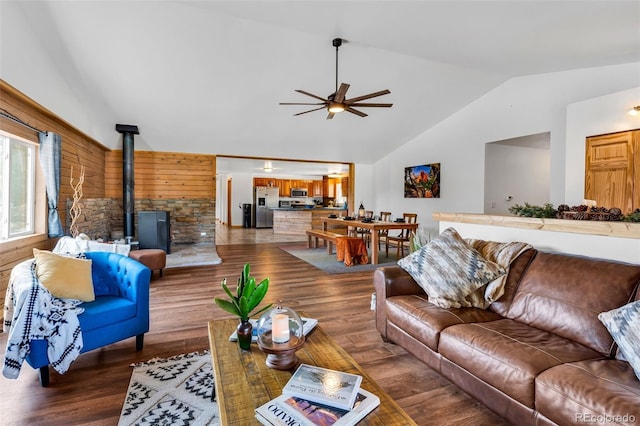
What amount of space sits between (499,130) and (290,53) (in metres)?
3.80

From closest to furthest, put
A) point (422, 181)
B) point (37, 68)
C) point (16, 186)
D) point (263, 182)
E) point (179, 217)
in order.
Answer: point (37, 68) < point (16, 186) < point (422, 181) < point (179, 217) < point (263, 182)

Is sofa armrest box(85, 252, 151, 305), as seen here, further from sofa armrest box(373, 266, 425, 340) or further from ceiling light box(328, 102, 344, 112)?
ceiling light box(328, 102, 344, 112)

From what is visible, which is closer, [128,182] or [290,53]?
[290,53]

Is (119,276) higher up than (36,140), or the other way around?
(36,140)

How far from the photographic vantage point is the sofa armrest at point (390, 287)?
8.20 feet

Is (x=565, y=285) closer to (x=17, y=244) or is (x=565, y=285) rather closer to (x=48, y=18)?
(x=17, y=244)

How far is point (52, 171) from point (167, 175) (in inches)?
149

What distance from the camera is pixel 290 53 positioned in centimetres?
430

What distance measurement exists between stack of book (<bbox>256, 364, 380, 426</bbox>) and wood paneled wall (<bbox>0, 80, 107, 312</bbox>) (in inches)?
132

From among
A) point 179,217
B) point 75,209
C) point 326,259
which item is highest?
point 75,209

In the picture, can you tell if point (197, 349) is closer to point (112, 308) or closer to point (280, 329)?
point (112, 308)

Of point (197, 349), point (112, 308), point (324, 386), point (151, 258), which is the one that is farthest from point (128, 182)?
point (324, 386)

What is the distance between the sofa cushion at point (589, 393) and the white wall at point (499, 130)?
355 cm

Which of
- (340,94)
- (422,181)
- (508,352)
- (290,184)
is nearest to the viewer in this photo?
(508,352)
